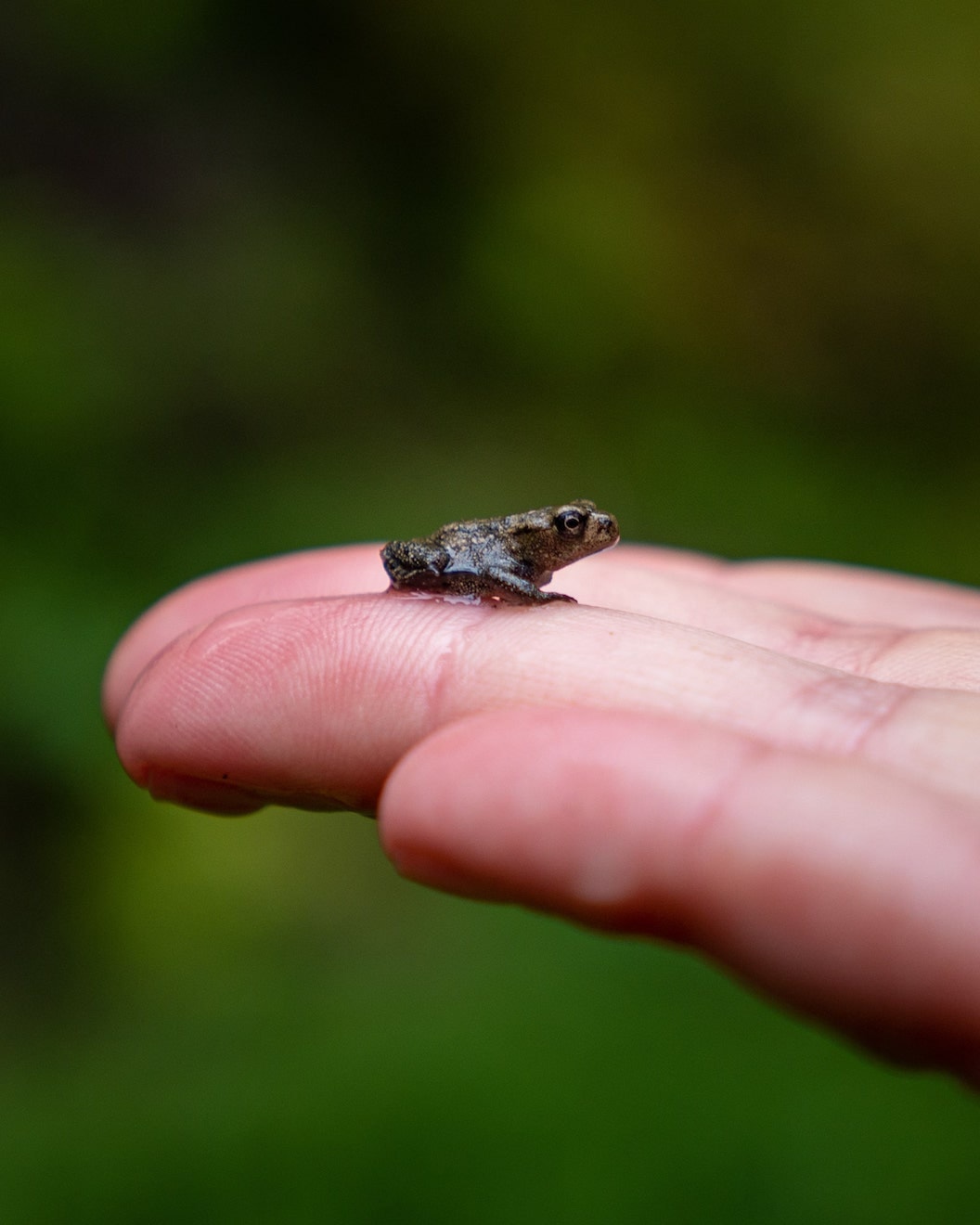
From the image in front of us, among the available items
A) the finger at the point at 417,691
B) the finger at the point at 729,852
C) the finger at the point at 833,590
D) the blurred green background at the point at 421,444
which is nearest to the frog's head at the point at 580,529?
the finger at the point at 833,590

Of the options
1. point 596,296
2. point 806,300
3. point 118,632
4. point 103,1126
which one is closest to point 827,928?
point 103,1126

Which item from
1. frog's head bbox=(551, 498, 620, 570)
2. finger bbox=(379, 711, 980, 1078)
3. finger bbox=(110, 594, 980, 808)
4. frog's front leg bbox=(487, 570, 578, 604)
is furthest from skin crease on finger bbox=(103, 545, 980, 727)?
finger bbox=(379, 711, 980, 1078)

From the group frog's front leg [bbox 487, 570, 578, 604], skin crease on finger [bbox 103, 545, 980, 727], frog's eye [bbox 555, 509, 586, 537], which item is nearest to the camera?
skin crease on finger [bbox 103, 545, 980, 727]

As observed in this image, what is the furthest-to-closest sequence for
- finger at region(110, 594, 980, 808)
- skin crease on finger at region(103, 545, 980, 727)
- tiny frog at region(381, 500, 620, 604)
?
tiny frog at region(381, 500, 620, 604)
skin crease on finger at region(103, 545, 980, 727)
finger at region(110, 594, 980, 808)

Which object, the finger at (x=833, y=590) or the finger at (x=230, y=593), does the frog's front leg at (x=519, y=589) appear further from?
the finger at (x=833, y=590)

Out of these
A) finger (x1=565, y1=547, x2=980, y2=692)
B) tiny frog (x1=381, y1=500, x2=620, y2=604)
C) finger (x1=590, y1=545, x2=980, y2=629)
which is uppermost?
tiny frog (x1=381, y1=500, x2=620, y2=604)

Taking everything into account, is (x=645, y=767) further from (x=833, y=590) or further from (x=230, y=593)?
(x=833, y=590)

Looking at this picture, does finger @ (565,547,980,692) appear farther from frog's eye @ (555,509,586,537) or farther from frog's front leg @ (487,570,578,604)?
frog's front leg @ (487,570,578,604)

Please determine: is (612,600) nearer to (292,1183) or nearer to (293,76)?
(292,1183)
